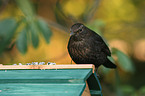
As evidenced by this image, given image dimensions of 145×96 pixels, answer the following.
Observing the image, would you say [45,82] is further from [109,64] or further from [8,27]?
[8,27]

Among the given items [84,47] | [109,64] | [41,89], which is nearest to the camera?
[41,89]

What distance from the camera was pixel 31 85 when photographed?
101 inches

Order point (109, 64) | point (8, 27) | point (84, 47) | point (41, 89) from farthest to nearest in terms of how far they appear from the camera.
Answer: point (8, 27), point (109, 64), point (84, 47), point (41, 89)

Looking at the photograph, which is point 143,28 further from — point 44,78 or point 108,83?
point 44,78

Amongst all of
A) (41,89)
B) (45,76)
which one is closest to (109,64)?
(45,76)

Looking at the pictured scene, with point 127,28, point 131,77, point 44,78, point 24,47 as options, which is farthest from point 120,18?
point 44,78

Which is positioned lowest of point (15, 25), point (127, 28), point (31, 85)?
point (31, 85)

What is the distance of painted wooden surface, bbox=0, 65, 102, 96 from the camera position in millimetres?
2404

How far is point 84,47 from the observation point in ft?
12.3

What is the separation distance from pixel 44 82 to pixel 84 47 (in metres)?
1.28

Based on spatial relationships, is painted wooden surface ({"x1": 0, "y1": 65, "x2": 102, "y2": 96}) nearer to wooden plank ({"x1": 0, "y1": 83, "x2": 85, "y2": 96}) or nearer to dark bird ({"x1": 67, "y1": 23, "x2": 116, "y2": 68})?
wooden plank ({"x1": 0, "y1": 83, "x2": 85, "y2": 96})

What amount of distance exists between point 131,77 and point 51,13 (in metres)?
2.31

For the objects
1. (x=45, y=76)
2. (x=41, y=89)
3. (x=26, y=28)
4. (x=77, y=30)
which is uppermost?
(x=26, y=28)

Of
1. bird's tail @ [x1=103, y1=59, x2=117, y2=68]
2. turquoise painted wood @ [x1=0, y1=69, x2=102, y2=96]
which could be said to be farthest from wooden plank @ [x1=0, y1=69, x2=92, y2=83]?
bird's tail @ [x1=103, y1=59, x2=117, y2=68]
